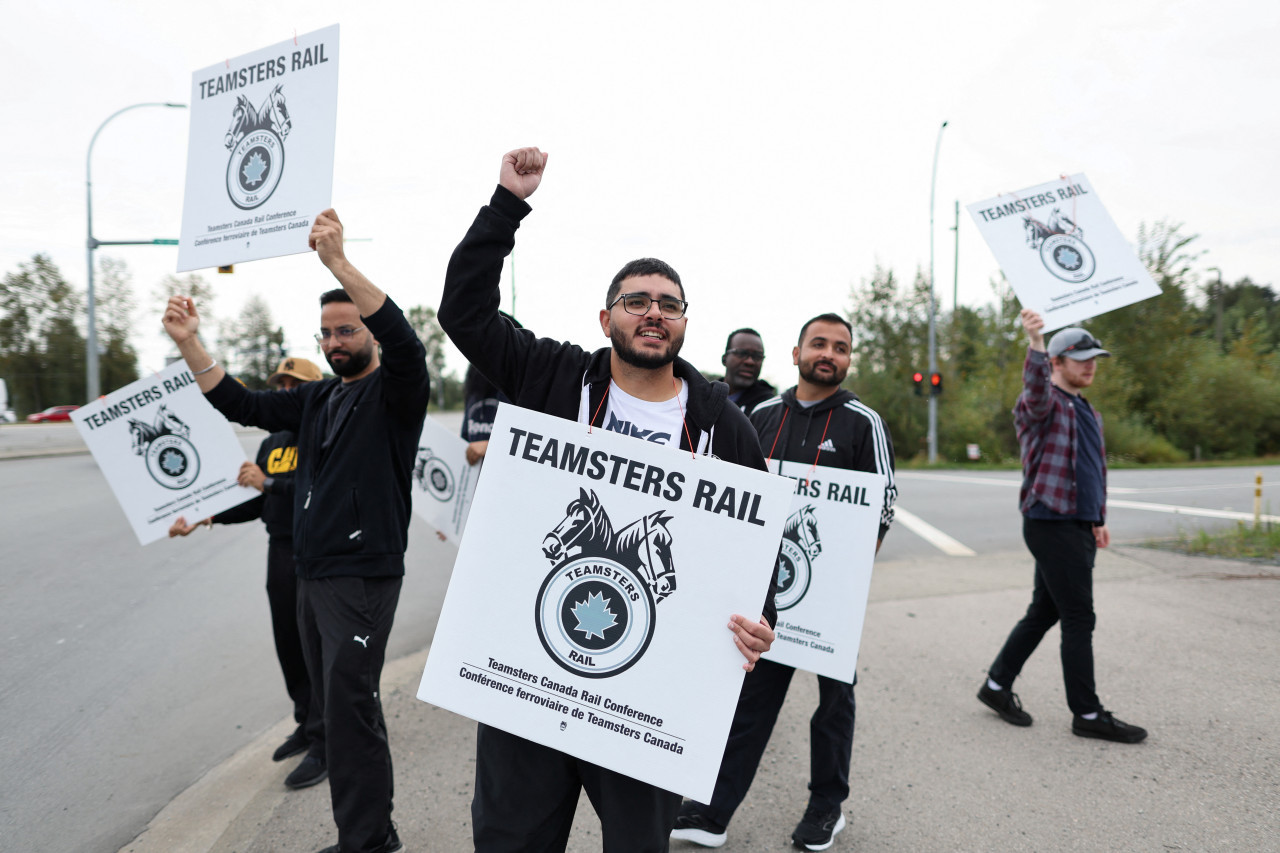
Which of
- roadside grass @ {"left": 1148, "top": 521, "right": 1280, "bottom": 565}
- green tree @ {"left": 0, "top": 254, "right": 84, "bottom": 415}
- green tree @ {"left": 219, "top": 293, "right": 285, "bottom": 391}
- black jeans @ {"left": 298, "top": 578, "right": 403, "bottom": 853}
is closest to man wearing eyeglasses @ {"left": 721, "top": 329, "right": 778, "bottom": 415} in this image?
black jeans @ {"left": 298, "top": 578, "right": 403, "bottom": 853}

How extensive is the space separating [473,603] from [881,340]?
30220 millimetres

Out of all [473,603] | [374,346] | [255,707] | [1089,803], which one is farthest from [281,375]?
[1089,803]

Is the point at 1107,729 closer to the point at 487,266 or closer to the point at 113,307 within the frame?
the point at 487,266

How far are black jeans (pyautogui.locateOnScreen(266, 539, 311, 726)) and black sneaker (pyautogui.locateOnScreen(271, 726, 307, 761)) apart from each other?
7 cm

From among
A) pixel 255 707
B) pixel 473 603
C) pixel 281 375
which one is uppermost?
pixel 281 375

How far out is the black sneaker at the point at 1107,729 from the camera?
3693 millimetres

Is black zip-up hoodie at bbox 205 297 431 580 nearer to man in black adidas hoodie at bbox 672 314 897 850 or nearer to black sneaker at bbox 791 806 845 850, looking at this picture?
man in black adidas hoodie at bbox 672 314 897 850

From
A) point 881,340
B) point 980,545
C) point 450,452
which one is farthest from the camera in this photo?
point 881,340

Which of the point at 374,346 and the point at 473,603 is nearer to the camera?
the point at 473,603

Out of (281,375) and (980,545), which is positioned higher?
(281,375)

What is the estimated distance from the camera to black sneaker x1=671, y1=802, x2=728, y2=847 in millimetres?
2854

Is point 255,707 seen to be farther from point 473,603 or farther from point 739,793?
point 473,603

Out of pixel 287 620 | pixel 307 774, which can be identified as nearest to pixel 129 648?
pixel 287 620

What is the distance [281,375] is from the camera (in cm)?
436
